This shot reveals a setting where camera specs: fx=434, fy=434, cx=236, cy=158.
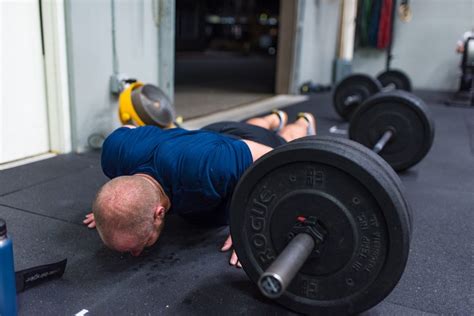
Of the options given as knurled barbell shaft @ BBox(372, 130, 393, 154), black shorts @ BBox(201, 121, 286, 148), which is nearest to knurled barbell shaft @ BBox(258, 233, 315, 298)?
black shorts @ BBox(201, 121, 286, 148)

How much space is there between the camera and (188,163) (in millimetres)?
1106

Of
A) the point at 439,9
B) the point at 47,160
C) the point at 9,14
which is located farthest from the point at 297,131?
the point at 439,9

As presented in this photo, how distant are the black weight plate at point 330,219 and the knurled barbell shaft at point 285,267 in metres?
0.08

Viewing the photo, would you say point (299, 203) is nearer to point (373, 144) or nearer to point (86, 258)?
point (86, 258)

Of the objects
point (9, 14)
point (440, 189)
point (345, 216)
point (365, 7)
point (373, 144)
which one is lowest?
point (440, 189)

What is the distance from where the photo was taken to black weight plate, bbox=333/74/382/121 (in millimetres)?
3328

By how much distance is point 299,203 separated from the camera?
0.92 m

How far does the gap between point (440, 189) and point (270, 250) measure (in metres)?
1.30

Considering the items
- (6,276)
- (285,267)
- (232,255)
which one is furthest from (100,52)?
(285,267)

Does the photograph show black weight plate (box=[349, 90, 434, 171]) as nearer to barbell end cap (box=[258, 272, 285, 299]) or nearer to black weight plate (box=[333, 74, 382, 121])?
black weight plate (box=[333, 74, 382, 121])

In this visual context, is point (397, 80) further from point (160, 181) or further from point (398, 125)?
point (160, 181)

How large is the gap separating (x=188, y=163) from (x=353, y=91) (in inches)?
101

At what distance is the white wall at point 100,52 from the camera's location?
81.3 inches

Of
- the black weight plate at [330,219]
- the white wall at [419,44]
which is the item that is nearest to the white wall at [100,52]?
the black weight plate at [330,219]
